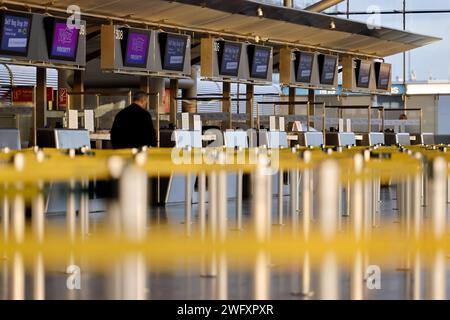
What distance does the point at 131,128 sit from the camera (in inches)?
532

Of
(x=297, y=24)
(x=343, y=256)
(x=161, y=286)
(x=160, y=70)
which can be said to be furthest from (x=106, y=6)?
(x=343, y=256)

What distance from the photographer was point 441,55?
4134 cm

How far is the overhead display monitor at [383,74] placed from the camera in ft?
100.0

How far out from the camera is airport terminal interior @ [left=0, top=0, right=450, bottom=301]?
13.8 ft

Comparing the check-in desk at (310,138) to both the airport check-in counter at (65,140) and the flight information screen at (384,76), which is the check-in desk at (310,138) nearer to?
the airport check-in counter at (65,140)

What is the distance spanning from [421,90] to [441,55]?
1778 millimetres

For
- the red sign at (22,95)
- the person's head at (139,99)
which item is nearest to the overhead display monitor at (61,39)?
the person's head at (139,99)

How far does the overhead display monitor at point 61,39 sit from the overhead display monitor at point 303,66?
30.8 ft

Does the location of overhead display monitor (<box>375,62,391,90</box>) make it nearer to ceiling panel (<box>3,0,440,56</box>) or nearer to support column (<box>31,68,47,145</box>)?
ceiling panel (<box>3,0,440,56</box>)

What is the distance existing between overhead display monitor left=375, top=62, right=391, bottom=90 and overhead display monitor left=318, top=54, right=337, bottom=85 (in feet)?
9.96

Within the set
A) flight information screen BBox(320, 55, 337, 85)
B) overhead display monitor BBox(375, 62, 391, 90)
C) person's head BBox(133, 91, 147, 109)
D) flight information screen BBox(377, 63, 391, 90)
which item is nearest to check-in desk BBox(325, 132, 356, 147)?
flight information screen BBox(320, 55, 337, 85)

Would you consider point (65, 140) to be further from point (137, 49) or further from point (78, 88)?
point (137, 49)

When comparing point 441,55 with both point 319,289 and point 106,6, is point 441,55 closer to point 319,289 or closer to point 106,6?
point 106,6
